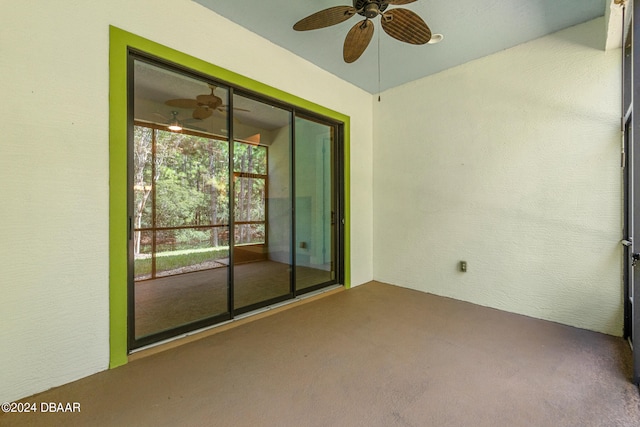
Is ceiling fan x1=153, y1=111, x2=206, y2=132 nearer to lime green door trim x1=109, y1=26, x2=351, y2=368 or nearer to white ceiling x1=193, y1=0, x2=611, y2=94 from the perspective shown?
lime green door trim x1=109, y1=26, x2=351, y2=368

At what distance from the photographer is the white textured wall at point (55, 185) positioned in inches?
65.9

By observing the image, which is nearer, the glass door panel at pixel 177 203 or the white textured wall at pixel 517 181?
the glass door panel at pixel 177 203

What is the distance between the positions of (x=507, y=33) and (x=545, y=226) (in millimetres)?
2063

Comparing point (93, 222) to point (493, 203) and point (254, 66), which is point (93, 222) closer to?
point (254, 66)

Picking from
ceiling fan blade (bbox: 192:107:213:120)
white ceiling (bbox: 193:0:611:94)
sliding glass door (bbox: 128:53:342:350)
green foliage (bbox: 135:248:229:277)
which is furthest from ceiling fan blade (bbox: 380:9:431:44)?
green foliage (bbox: 135:248:229:277)

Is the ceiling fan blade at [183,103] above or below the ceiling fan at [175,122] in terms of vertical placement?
above

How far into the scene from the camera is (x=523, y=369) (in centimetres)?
203

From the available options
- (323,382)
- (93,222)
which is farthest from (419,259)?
(93,222)

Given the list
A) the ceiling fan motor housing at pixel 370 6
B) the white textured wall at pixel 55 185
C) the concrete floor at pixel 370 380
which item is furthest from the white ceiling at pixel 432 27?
the concrete floor at pixel 370 380

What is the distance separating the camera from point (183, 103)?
2574 millimetres

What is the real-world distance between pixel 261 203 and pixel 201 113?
1.17 meters

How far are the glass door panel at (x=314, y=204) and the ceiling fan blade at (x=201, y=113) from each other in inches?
44.6

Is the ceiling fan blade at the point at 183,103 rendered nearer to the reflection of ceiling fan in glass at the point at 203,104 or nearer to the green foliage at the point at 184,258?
the reflection of ceiling fan in glass at the point at 203,104

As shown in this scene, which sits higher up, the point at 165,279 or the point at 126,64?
the point at 126,64
